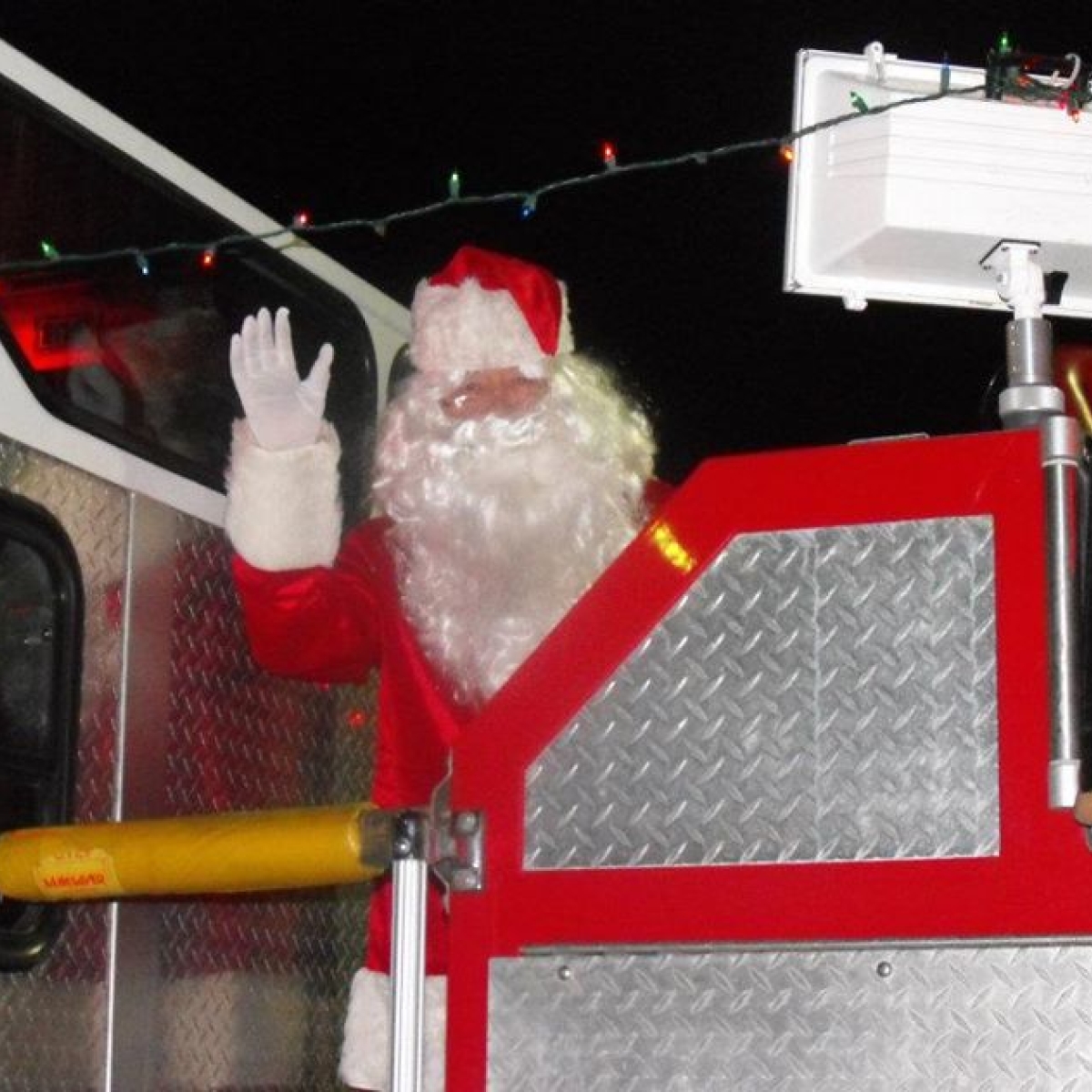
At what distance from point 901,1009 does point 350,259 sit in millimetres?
5703

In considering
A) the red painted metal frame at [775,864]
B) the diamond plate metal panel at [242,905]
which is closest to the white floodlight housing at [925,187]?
the red painted metal frame at [775,864]

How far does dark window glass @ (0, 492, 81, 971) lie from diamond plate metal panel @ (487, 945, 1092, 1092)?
3.30ft

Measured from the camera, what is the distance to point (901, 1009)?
2.64 metres

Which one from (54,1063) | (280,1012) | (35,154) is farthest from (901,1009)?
(35,154)

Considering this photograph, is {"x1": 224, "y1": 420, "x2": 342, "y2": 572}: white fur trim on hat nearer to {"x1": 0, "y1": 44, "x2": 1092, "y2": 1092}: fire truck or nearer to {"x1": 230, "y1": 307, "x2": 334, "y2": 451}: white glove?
{"x1": 230, "y1": 307, "x2": 334, "y2": 451}: white glove

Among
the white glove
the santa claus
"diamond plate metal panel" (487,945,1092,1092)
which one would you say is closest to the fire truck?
"diamond plate metal panel" (487,945,1092,1092)

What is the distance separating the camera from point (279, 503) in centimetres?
388

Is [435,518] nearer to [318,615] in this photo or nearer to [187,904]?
[318,615]

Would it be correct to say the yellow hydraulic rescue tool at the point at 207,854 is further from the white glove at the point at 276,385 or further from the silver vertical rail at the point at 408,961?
the white glove at the point at 276,385

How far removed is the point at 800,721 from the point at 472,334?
1649mm

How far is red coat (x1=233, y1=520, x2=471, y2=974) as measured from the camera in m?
3.92

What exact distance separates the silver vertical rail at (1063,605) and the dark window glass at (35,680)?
1.64m

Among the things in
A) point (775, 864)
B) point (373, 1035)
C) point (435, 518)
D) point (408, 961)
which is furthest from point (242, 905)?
point (775, 864)

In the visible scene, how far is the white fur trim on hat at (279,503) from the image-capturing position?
12.8 feet
